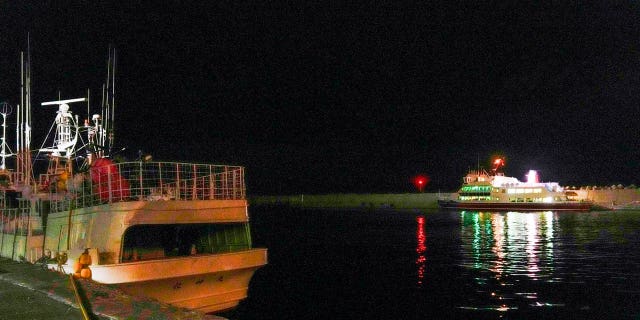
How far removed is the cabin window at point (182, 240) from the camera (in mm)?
17094

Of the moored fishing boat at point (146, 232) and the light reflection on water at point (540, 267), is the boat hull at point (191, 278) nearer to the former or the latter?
the moored fishing boat at point (146, 232)

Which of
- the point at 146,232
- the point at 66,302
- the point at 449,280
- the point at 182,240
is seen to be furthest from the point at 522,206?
the point at 66,302

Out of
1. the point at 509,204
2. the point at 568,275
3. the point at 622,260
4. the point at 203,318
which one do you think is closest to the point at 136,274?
the point at 203,318

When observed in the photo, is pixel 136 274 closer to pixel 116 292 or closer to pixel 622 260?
pixel 116 292

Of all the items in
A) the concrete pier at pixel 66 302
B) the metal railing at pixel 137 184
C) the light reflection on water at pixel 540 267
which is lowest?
the light reflection on water at pixel 540 267

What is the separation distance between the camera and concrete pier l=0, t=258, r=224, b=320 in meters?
9.40

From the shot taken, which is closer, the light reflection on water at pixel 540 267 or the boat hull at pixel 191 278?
the boat hull at pixel 191 278

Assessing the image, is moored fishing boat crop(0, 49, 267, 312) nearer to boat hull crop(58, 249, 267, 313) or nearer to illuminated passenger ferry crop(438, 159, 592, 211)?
boat hull crop(58, 249, 267, 313)

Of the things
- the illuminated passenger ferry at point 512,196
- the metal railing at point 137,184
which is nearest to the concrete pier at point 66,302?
the metal railing at point 137,184

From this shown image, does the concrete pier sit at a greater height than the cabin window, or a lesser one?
lesser

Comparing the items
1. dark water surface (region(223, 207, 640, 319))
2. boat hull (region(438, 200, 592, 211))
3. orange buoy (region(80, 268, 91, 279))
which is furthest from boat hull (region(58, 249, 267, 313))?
boat hull (region(438, 200, 592, 211))

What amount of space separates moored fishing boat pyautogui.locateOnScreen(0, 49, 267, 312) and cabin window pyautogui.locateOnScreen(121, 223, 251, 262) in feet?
0.10

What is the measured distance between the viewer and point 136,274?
47.5 ft

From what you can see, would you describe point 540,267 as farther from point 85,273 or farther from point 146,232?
point 85,273
